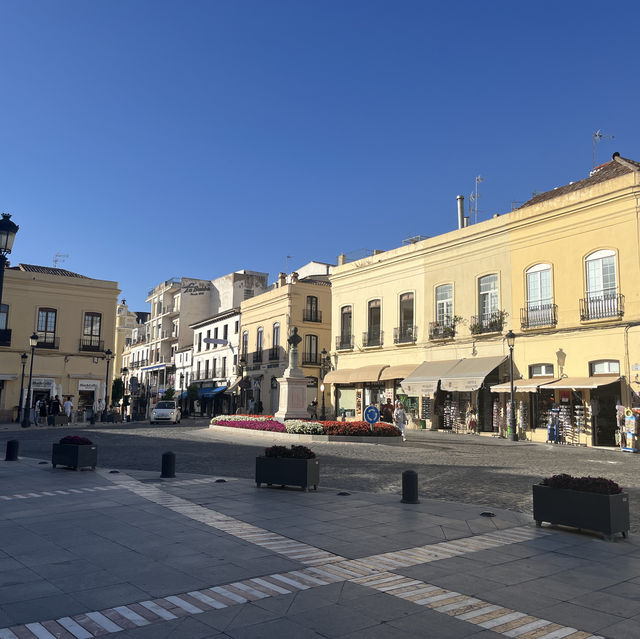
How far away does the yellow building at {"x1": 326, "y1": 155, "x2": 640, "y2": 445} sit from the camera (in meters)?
25.2

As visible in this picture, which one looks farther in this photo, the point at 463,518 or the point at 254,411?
the point at 254,411

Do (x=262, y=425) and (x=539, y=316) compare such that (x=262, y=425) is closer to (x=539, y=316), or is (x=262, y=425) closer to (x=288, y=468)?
(x=539, y=316)

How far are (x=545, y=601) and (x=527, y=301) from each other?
24673 millimetres

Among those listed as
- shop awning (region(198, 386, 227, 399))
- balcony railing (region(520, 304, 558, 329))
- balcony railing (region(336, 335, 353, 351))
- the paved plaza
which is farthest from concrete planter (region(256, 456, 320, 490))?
shop awning (region(198, 386, 227, 399))

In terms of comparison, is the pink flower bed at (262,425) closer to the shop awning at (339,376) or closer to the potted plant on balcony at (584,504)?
the shop awning at (339,376)

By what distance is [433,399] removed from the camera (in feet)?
109

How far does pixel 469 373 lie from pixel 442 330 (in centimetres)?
380

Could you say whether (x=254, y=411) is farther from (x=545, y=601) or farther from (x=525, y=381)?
(x=545, y=601)

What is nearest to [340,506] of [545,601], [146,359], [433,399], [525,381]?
[545,601]

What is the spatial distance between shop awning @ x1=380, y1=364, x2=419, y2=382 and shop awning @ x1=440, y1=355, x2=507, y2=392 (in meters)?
3.24

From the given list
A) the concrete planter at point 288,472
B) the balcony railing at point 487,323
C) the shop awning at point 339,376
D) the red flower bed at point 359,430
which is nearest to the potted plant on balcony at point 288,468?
the concrete planter at point 288,472

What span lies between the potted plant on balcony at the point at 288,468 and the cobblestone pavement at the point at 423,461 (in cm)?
123

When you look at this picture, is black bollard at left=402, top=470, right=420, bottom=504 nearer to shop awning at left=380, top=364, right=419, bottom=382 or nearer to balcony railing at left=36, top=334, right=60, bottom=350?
shop awning at left=380, top=364, right=419, bottom=382

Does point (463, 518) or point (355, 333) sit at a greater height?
point (355, 333)
